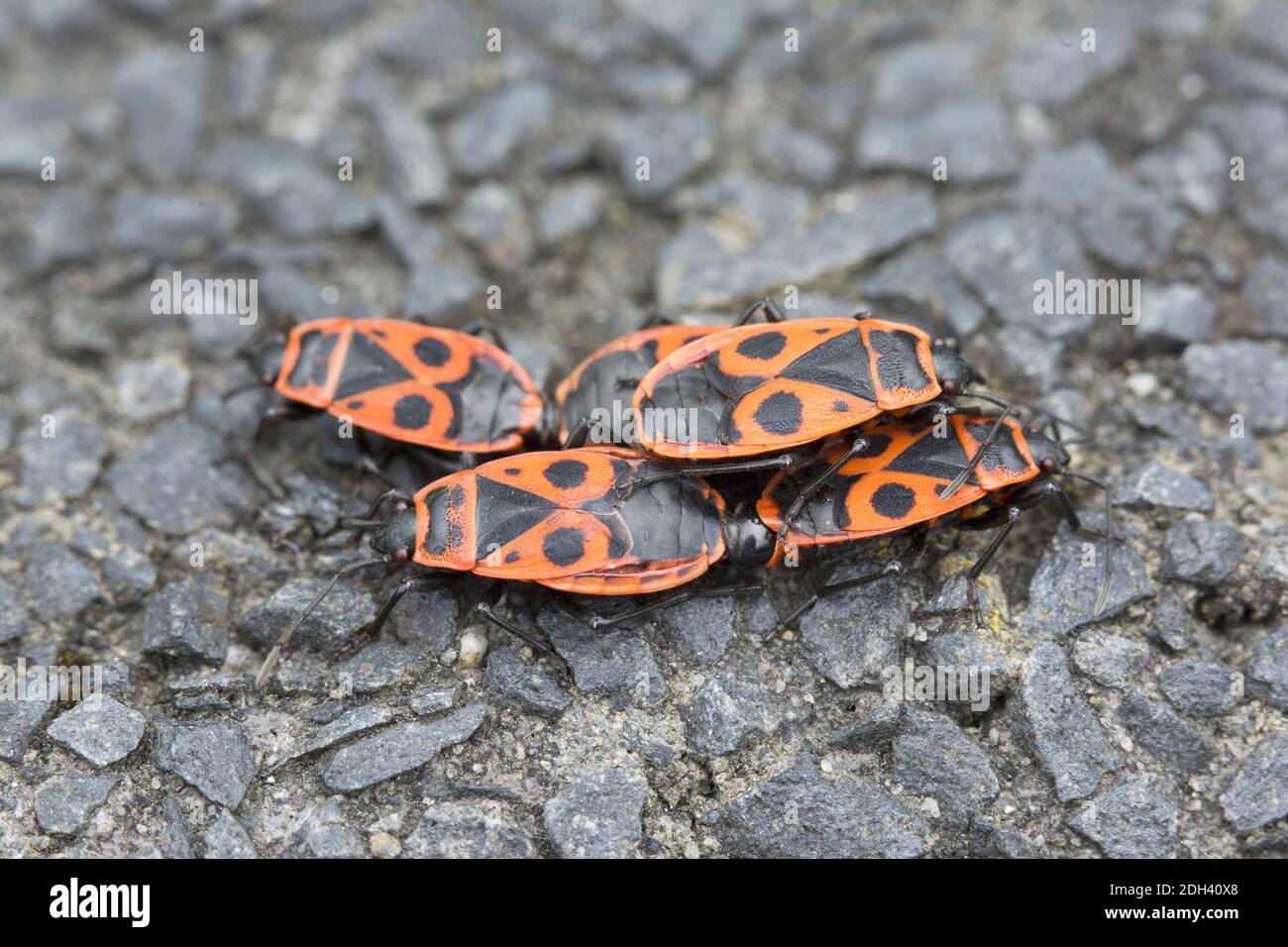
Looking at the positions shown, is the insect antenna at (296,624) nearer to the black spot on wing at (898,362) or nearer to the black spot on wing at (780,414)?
the black spot on wing at (780,414)

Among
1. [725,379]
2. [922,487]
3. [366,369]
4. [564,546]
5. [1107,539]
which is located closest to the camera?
[564,546]

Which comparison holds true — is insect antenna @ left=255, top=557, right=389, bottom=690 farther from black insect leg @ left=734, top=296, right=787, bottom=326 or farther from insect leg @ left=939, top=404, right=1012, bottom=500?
insect leg @ left=939, top=404, right=1012, bottom=500

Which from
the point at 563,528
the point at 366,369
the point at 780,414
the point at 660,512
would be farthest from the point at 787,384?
the point at 366,369

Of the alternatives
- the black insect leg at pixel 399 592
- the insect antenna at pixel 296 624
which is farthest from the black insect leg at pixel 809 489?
the insect antenna at pixel 296 624

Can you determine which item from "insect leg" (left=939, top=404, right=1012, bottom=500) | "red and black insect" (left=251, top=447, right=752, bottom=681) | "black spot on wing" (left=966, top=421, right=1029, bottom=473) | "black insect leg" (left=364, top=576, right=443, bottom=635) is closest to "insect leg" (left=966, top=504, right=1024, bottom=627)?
"black spot on wing" (left=966, top=421, right=1029, bottom=473)

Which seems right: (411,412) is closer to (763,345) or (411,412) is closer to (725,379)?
(725,379)

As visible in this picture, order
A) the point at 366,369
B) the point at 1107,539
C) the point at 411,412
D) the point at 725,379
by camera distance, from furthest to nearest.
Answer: the point at 366,369 → the point at 411,412 → the point at 1107,539 → the point at 725,379
